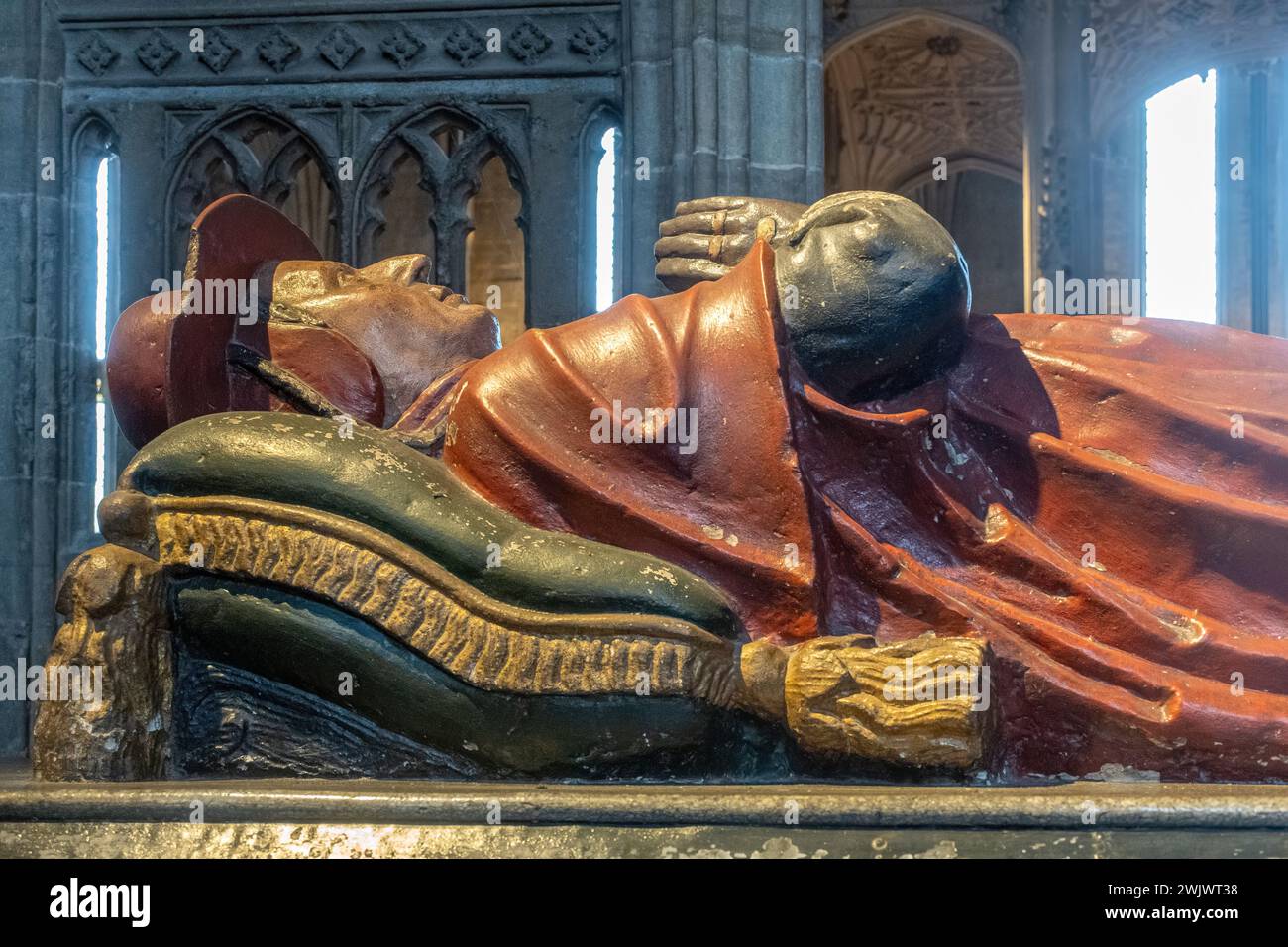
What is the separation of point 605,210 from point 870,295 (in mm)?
7140

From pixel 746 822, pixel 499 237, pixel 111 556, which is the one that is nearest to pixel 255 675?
pixel 111 556

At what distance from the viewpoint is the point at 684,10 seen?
612 cm

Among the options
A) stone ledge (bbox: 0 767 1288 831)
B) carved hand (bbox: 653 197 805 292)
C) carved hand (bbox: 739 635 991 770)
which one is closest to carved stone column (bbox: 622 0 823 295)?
carved hand (bbox: 653 197 805 292)

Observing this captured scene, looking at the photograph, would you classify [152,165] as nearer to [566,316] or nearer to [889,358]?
[566,316]

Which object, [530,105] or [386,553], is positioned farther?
[530,105]

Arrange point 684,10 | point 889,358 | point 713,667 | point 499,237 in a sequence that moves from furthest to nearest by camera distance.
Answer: point 499,237
point 684,10
point 889,358
point 713,667

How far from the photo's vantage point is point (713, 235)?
10.7 feet

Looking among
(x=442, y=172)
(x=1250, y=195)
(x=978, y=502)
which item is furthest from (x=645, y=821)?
(x=1250, y=195)

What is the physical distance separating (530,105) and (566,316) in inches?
35.0

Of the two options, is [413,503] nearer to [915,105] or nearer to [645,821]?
[645,821]

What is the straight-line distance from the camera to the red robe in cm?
258

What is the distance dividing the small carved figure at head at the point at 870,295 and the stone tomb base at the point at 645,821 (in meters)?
0.84

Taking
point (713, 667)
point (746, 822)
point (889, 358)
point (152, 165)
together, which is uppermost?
point (152, 165)

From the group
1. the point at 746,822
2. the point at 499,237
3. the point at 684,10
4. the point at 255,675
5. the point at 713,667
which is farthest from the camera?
the point at 499,237
